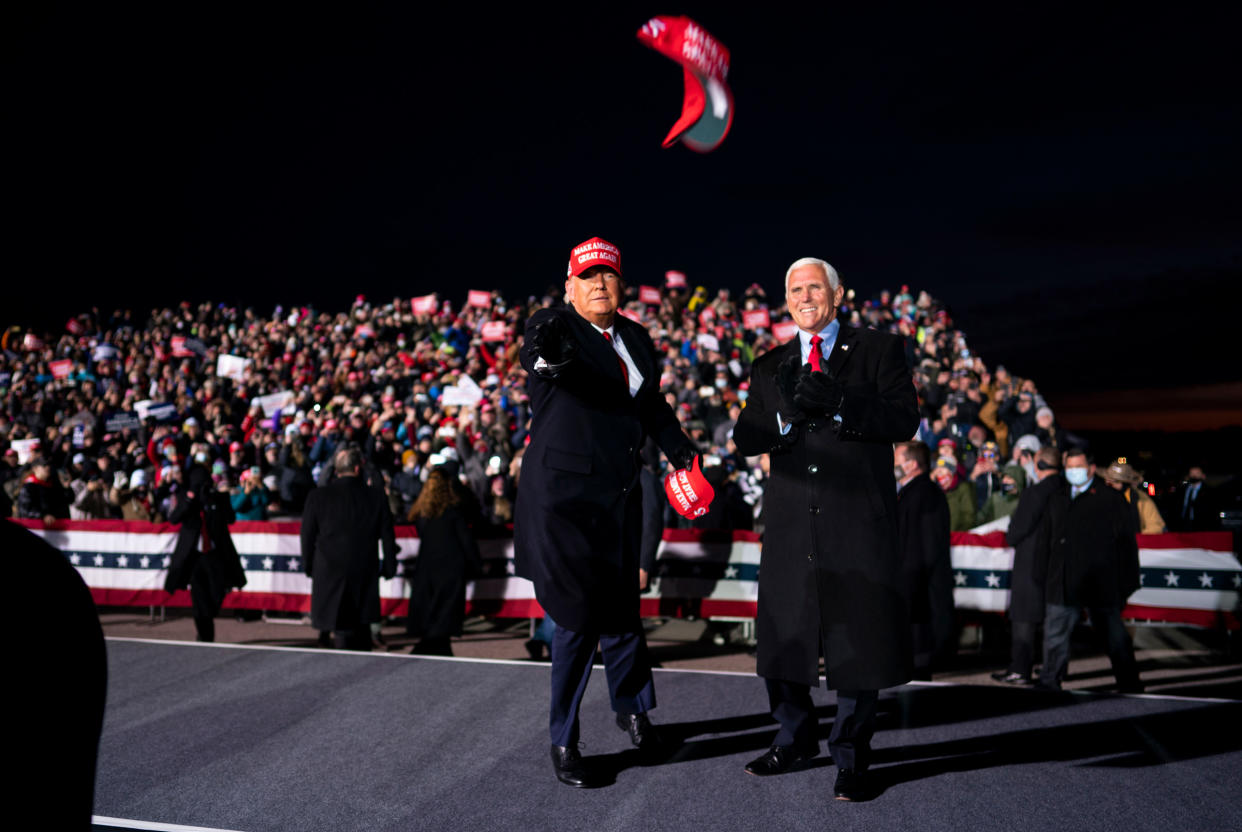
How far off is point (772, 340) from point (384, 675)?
15767mm

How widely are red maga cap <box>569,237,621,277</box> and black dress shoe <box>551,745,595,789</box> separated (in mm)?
1936

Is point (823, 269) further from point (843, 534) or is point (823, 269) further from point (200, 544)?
point (200, 544)

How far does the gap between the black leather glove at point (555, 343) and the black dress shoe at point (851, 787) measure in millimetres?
1839

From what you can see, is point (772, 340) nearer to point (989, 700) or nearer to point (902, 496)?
point (902, 496)

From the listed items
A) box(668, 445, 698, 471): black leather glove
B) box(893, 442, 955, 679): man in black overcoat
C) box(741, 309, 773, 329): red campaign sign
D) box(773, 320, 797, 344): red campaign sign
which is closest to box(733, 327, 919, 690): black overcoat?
box(668, 445, 698, 471): black leather glove

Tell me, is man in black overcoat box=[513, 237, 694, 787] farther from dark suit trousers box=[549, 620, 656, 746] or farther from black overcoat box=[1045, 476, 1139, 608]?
black overcoat box=[1045, 476, 1139, 608]

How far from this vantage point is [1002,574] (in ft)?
26.7

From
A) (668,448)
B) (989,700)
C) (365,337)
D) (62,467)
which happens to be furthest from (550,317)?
(365,337)

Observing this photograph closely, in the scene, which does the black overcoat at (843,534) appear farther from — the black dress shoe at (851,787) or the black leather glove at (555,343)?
the black leather glove at (555,343)

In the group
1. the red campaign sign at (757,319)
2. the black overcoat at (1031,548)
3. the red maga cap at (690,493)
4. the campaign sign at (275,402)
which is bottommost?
the black overcoat at (1031,548)

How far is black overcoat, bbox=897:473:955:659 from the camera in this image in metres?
6.98

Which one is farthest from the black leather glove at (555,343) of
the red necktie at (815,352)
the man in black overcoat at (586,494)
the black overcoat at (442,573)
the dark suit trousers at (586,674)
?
the black overcoat at (442,573)

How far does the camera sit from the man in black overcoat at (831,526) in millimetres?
3418

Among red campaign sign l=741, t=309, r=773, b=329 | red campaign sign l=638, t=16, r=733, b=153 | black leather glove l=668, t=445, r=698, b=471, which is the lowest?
black leather glove l=668, t=445, r=698, b=471
